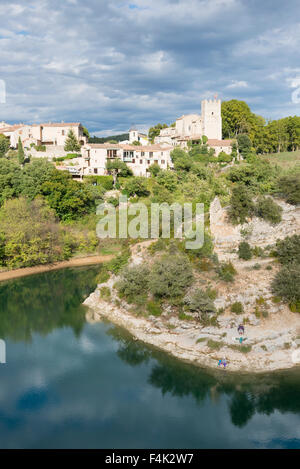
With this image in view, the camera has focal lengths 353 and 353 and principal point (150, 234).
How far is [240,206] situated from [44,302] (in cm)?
1433

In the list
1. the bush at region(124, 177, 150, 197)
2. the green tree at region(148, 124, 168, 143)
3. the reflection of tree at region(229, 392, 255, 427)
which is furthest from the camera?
the green tree at region(148, 124, 168, 143)

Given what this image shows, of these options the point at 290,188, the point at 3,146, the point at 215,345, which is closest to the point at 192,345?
the point at 215,345

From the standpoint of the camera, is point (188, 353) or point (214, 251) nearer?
point (188, 353)

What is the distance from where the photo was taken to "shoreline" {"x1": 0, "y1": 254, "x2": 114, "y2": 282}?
89.0ft

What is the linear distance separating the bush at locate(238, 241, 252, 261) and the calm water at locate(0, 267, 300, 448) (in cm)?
740

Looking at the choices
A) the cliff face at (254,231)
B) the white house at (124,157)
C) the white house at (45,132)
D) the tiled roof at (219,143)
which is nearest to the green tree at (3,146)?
the white house at (45,132)

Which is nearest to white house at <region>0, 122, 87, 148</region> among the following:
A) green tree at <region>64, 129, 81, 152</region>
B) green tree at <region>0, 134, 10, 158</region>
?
green tree at <region>64, 129, 81, 152</region>

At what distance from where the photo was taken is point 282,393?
1353 cm

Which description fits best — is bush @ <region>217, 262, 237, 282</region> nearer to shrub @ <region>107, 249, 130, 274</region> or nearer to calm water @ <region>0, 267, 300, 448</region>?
calm water @ <region>0, 267, 300, 448</region>

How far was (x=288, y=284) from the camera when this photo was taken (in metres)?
17.6
